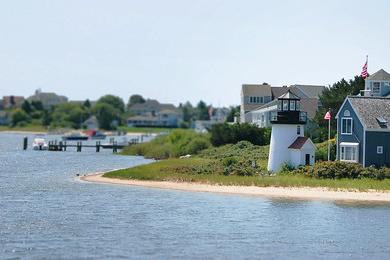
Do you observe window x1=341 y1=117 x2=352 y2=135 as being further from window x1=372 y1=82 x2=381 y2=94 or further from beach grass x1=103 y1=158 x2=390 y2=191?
window x1=372 y1=82 x2=381 y2=94

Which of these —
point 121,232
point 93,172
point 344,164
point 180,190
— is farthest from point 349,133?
point 121,232

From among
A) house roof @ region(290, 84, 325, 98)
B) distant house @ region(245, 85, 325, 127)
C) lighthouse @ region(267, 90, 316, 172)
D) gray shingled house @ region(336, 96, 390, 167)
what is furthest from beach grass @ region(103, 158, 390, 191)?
house roof @ region(290, 84, 325, 98)

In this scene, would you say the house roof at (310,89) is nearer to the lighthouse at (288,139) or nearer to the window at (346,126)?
the window at (346,126)

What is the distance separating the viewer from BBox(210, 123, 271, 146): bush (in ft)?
310

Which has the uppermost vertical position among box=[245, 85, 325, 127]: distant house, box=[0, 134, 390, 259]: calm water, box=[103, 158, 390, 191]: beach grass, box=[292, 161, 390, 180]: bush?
box=[245, 85, 325, 127]: distant house

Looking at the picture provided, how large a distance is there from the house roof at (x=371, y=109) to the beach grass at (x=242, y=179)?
6.30 m

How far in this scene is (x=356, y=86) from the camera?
87812 mm

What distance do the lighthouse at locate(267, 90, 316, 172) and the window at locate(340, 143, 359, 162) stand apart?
239cm

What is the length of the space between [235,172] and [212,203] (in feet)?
40.0

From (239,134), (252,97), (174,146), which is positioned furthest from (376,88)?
(174,146)

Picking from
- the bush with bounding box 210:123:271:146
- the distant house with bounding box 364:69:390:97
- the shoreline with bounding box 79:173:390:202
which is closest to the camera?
the shoreline with bounding box 79:173:390:202

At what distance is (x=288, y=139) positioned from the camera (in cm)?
6900

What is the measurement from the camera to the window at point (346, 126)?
68.7m

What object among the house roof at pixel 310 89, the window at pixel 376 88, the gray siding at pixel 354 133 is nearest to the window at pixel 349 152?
the gray siding at pixel 354 133
